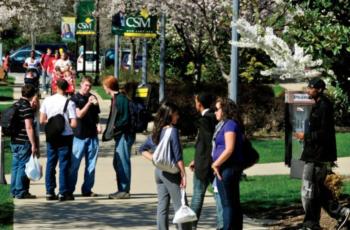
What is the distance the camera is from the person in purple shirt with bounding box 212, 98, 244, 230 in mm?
10445

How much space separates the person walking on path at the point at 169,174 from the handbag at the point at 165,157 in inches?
1.3

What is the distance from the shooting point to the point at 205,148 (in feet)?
36.4

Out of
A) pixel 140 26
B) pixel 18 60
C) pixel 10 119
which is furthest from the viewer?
pixel 18 60

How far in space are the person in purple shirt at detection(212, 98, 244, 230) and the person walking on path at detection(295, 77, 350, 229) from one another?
31.5 inches

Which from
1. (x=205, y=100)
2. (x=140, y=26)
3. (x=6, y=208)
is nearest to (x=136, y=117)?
(x=6, y=208)

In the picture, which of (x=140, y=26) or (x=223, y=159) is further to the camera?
(x=140, y=26)

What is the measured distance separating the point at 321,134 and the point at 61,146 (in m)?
4.57

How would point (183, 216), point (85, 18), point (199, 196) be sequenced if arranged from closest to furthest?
point (183, 216) < point (199, 196) < point (85, 18)

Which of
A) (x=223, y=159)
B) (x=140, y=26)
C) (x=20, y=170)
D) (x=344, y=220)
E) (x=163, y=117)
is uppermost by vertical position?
(x=140, y=26)

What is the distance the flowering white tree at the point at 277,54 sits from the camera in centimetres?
930

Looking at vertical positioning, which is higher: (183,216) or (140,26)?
(140,26)

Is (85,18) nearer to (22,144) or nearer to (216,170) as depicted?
(22,144)

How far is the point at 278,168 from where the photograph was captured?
58.7 ft

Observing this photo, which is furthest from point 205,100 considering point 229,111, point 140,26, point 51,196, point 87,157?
point 140,26
